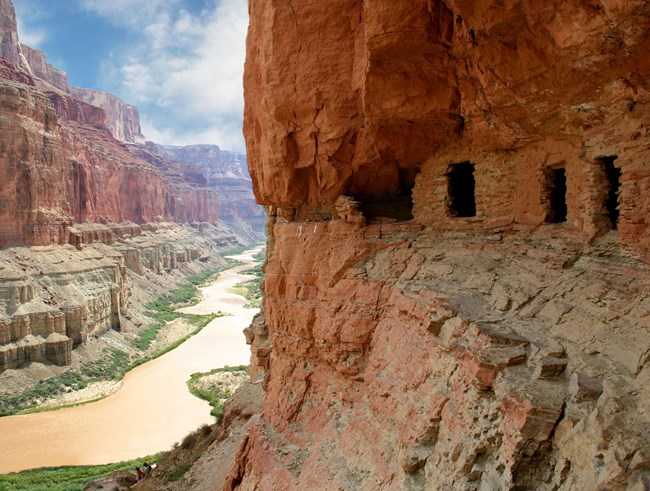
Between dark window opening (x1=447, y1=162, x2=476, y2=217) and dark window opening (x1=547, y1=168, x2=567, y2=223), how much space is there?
2.10 meters

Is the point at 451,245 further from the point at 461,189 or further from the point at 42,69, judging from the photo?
the point at 42,69

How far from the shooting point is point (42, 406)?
3111 centimetres

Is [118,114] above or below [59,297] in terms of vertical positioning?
above

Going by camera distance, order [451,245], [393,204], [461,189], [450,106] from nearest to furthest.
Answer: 1. [450,106]
2. [451,245]
3. [461,189]
4. [393,204]

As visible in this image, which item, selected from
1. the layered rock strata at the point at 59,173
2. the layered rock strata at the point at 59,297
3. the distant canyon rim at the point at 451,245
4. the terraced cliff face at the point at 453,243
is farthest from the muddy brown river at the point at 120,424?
the layered rock strata at the point at 59,173

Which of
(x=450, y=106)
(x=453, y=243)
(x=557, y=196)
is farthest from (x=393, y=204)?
(x=557, y=196)

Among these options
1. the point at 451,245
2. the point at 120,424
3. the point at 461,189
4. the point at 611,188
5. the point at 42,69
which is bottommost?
the point at 120,424

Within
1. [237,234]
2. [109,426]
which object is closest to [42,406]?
[109,426]

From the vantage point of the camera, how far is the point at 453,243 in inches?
367

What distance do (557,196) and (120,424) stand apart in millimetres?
29043

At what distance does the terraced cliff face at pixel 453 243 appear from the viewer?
5.18 metres

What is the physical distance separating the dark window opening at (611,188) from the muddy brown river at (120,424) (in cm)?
2571

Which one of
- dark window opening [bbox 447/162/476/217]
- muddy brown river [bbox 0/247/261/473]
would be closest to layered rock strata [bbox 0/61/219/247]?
muddy brown river [bbox 0/247/261/473]

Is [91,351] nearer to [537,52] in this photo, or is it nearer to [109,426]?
[109,426]
